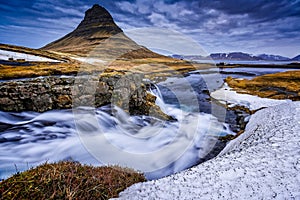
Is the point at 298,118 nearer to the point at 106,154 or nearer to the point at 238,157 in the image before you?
the point at 238,157

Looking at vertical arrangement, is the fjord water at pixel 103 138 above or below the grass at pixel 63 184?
below

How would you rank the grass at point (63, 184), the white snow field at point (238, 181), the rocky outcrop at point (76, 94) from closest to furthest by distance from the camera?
the grass at point (63, 184)
the white snow field at point (238, 181)
the rocky outcrop at point (76, 94)

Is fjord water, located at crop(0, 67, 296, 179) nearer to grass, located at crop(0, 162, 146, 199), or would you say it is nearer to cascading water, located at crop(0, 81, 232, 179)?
cascading water, located at crop(0, 81, 232, 179)

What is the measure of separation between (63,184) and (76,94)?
9.86 meters

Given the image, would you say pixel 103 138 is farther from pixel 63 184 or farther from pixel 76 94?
pixel 63 184

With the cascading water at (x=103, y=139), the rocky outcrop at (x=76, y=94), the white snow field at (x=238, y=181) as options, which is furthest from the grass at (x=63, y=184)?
the rocky outcrop at (x=76, y=94)

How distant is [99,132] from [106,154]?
7.71ft

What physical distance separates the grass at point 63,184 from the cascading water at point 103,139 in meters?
2.93

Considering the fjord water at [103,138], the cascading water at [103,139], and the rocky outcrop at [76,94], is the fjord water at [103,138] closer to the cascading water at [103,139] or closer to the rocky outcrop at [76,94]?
the cascading water at [103,139]

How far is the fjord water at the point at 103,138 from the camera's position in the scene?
795 cm

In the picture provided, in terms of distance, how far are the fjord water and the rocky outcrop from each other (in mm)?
636

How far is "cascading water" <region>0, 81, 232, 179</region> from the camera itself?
26.1 feet

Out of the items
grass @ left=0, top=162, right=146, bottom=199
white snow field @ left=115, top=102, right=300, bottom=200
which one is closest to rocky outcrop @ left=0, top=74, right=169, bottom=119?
grass @ left=0, top=162, right=146, bottom=199

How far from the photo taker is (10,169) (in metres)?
6.61
